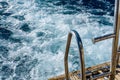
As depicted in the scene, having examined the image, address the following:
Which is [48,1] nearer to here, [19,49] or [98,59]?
[19,49]

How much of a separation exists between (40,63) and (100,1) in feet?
17.9

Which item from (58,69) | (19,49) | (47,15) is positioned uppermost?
(47,15)

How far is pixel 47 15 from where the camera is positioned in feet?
31.3

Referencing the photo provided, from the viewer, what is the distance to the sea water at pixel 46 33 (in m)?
6.66

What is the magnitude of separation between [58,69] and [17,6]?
5.04 metres

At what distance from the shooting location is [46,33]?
8211 mm

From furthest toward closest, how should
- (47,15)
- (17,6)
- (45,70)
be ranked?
(17,6), (47,15), (45,70)

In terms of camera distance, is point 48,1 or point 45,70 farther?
point 48,1

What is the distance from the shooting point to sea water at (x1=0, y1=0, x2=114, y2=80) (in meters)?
6.66

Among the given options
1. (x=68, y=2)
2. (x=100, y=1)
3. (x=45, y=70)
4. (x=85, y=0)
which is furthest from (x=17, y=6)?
(x=45, y=70)

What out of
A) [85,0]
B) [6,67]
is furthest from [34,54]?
[85,0]

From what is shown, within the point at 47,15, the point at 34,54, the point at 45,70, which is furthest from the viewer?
the point at 47,15

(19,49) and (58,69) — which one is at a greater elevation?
(19,49)

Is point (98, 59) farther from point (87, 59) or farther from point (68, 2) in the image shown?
point (68, 2)
